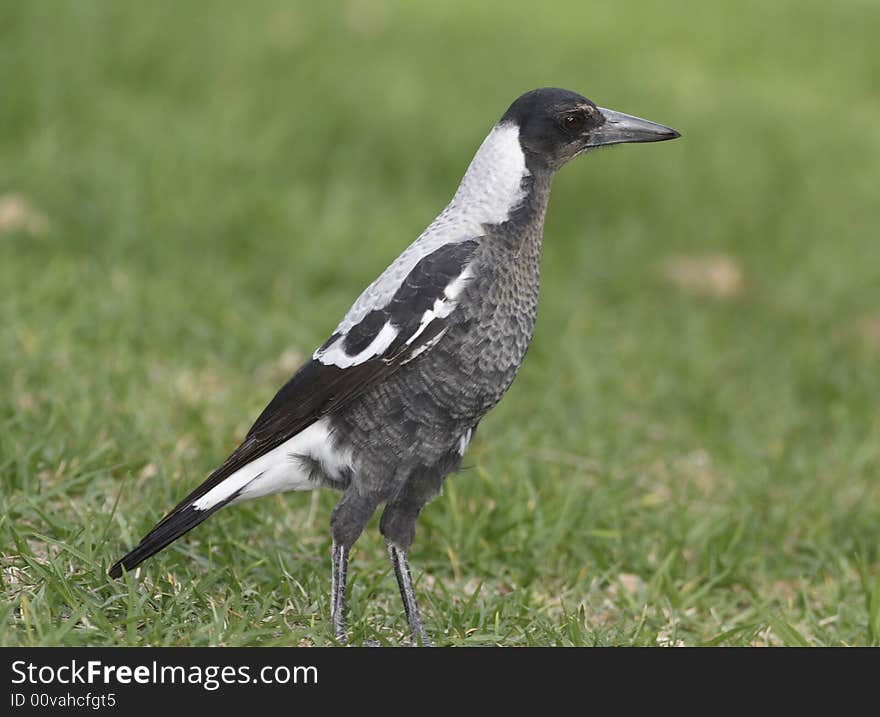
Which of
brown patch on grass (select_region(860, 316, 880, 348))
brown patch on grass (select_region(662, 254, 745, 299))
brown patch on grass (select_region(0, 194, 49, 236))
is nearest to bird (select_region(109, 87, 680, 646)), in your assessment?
brown patch on grass (select_region(0, 194, 49, 236))

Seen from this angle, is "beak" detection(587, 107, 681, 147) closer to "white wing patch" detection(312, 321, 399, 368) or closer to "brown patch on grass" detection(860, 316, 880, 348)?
"white wing patch" detection(312, 321, 399, 368)

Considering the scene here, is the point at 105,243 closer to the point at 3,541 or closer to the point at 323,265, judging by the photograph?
Answer: the point at 323,265

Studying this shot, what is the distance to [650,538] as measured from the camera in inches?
146

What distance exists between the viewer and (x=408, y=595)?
2.80 m

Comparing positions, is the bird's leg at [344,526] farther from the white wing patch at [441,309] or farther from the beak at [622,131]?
the beak at [622,131]

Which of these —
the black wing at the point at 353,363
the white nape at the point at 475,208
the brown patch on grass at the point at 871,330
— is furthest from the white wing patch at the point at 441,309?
the brown patch on grass at the point at 871,330

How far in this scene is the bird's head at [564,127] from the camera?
9.30 ft

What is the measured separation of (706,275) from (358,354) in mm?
4135

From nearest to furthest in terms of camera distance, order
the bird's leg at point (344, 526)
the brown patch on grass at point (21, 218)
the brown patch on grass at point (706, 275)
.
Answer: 1. the bird's leg at point (344, 526)
2. the brown patch on grass at point (21, 218)
3. the brown patch on grass at point (706, 275)

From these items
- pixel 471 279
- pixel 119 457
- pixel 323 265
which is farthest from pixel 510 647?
pixel 323 265

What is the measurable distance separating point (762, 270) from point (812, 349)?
102 cm

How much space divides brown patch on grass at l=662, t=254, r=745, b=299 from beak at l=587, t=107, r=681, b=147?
346 cm

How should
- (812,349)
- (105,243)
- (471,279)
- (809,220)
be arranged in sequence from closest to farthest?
(471,279) < (105,243) < (812,349) < (809,220)

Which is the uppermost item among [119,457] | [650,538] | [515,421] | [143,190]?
[143,190]
